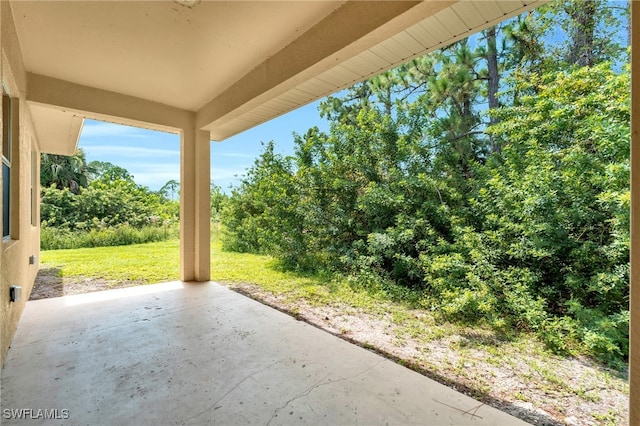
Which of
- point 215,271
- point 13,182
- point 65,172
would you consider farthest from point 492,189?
point 65,172

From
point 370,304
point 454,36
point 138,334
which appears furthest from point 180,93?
point 370,304

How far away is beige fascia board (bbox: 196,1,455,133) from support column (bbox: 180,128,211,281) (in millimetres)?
1469

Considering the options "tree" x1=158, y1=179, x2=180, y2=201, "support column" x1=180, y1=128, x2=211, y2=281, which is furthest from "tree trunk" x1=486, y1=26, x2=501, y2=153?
"tree" x1=158, y1=179, x2=180, y2=201

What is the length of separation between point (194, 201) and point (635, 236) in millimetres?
5105

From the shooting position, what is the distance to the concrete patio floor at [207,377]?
67.6 inches

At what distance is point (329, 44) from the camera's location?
251 centimetres

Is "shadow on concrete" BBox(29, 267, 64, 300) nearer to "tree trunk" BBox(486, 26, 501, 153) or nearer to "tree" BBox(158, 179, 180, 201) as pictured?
"tree" BBox(158, 179, 180, 201)

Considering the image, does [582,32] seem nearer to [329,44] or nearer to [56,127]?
[329,44]

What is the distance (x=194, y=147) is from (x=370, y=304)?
3.85 meters

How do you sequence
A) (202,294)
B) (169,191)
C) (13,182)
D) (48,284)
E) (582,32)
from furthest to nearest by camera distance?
(169,191), (48,284), (582,32), (202,294), (13,182)

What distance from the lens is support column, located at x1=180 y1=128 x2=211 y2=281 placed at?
4.88 m

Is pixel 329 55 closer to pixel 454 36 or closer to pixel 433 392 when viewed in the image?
pixel 454 36

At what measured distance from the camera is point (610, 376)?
99.9 inches

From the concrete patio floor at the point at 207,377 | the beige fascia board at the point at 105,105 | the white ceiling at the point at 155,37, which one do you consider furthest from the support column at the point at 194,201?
the concrete patio floor at the point at 207,377
